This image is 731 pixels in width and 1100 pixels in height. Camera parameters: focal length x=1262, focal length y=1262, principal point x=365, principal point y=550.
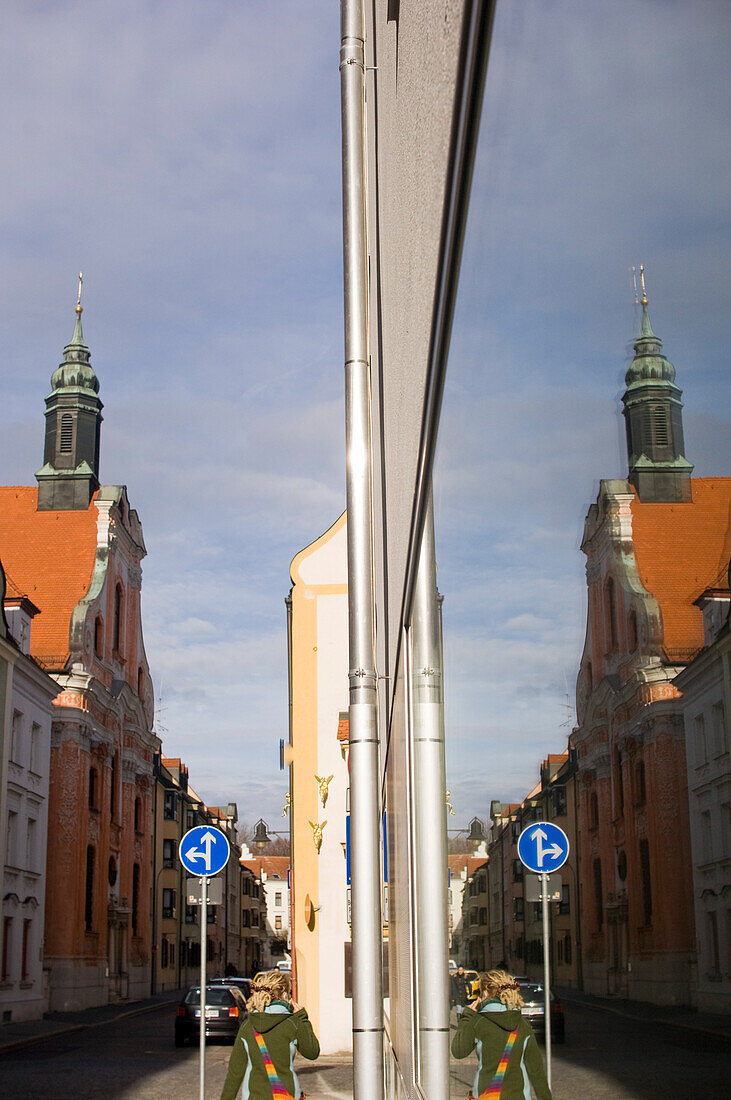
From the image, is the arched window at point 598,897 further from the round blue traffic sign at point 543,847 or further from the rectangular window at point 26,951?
the rectangular window at point 26,951

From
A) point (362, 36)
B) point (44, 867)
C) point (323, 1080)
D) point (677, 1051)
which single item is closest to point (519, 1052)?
point (677, 1051)

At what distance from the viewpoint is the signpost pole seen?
4.72ft

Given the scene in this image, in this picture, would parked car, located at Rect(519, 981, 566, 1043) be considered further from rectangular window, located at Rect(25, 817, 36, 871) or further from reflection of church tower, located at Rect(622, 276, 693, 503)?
rectangular window, located at Rect(25, 817, 36, 871)

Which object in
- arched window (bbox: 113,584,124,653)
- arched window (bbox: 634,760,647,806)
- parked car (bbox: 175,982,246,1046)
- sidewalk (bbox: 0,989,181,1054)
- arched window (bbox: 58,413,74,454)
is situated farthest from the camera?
arched window (bbox: 58,413,74,454)

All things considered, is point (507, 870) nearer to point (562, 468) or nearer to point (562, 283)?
point (562, 468)

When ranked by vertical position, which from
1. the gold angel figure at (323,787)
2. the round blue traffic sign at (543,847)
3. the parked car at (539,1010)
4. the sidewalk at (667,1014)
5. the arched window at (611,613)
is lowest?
the parked car at (539,1010)

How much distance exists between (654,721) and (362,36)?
7.52 metres

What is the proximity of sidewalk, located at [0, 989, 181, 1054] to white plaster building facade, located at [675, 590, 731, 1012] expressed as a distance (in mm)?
28977

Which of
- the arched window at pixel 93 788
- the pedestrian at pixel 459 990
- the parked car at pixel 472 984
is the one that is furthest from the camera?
the arched window at pixel 93 788

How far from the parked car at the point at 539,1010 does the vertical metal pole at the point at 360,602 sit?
4600 millimetres

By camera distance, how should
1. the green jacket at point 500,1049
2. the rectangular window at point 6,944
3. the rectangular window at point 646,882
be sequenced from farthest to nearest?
the rectangular window at point 6,944
the green jacket at point 500,1049
the rectangular window at point 646,882

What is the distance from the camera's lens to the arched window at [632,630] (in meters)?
1.14

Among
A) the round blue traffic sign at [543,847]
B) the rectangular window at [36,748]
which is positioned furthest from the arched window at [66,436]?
the round blue traffic sign at [543,847]

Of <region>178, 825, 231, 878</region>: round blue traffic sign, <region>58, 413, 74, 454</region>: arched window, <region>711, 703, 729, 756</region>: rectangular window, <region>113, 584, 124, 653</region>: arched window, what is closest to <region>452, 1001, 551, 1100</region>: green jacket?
<region>711, 703, 729, 756</region>: rectangular window
